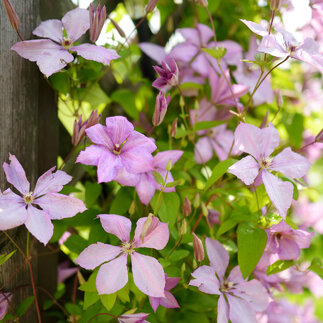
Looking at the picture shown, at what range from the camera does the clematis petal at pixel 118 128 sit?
1.78ft

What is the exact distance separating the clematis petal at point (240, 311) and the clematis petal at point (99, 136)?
286 millimetres

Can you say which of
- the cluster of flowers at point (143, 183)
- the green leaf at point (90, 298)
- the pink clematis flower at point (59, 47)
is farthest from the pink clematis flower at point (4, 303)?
the pink clematis flower at point (59, 47)

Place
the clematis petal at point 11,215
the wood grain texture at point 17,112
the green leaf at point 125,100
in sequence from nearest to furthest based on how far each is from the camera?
the clematis petal at point 11,215
the wood grain texture at point 17,112
the green leaf at point 125,100

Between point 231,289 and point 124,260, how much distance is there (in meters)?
0.18

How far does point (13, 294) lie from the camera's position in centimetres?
66

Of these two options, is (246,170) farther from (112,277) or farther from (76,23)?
(76,23)

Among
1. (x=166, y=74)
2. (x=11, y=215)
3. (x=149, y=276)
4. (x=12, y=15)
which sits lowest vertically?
(x=149, y=276)

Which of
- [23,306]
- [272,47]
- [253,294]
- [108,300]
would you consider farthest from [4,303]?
[272,47]

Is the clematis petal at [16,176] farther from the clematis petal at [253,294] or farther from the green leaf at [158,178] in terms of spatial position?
the clematis petal at [253,294]

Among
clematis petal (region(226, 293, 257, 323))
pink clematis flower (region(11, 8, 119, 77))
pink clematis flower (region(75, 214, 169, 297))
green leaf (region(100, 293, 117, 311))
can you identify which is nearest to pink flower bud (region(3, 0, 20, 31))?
pink clematis flower (region(11, 8, 119, 77))

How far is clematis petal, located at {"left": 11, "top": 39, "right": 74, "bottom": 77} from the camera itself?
561 millimetres

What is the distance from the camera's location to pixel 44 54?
0.57 metres

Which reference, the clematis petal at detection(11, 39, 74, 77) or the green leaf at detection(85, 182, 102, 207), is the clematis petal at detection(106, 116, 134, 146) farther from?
the green leaf at detection(85, 182, 102, 207)

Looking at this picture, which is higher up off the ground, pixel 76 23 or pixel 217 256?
pixel 76 23
